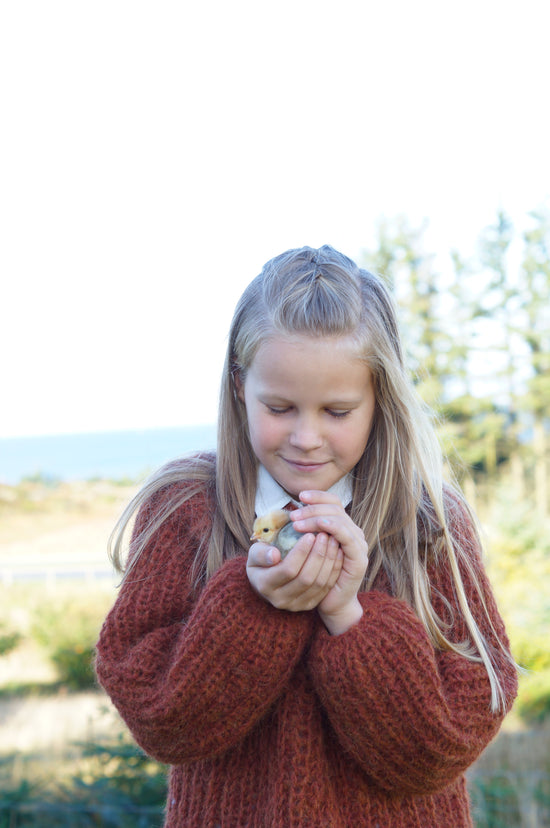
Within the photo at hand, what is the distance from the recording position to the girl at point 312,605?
65.3 inches

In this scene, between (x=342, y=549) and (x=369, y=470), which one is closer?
(x=342, y=549)

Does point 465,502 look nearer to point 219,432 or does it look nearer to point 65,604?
point 219,432

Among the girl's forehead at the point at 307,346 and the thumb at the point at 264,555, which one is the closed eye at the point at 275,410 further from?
the thumb at the point at 264,555

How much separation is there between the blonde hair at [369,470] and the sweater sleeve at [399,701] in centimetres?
9

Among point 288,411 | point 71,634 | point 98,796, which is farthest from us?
point 71,634

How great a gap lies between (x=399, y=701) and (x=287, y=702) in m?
0.30

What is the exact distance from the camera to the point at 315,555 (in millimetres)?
1611

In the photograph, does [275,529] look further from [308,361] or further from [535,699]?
[535,699]

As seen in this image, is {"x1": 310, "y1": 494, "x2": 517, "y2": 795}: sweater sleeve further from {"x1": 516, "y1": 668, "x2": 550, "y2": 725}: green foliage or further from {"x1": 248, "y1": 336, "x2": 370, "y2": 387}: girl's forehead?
{"x1": 516, "y1": 668, "x2": 550, "y2": 725}: green foliage

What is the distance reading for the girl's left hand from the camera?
1645 millimetres

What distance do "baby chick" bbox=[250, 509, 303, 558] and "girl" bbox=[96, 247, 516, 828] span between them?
4 cm

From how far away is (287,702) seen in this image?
1.80 meters

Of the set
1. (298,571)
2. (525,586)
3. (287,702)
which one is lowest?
(525,586)

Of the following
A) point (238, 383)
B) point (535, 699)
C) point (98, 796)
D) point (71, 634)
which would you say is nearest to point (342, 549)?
point (238, 383)
